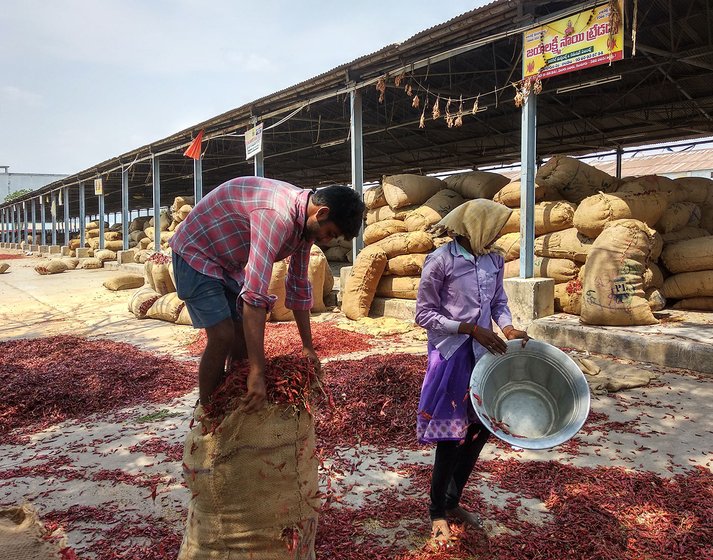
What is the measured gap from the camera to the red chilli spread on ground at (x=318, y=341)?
652 cm

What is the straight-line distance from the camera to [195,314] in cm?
216

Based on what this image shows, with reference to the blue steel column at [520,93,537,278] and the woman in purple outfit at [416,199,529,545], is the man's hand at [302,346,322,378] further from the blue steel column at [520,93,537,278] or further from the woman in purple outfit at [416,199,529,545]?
the blue steel column at [520,93,537,278]

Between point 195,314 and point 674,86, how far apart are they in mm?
12437

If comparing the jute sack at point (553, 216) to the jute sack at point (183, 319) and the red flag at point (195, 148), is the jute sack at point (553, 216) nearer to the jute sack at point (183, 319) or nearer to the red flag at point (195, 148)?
the jute sack at point (183, 319)

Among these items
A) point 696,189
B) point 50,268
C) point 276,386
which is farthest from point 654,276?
point 50,268

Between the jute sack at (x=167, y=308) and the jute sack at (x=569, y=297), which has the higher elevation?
the jute sack at (x=569, y=297)

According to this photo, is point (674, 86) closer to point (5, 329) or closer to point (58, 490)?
point (58, 490)

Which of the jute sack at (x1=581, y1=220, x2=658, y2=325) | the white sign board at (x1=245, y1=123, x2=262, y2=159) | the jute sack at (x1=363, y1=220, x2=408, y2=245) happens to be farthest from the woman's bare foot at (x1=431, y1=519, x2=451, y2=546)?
the white sign board at (x1=245, y1=123, x2=262, y2=159)

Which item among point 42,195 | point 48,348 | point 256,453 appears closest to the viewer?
point 256,453

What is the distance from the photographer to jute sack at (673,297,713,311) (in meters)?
7.07

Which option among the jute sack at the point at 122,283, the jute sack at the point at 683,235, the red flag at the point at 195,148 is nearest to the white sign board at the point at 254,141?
the red flag at the point at 195,148

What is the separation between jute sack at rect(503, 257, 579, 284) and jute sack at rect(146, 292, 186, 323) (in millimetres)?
5598

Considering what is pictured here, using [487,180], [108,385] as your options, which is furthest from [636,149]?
[108,385]

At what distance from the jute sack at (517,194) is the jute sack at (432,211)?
96 centimetres
